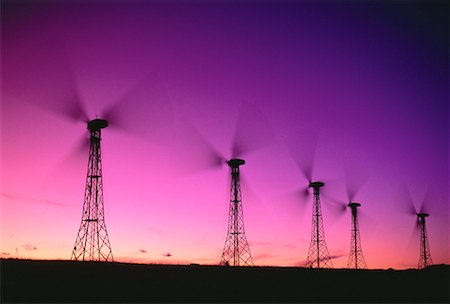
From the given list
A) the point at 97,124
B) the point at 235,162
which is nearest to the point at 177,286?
the point at 97,124

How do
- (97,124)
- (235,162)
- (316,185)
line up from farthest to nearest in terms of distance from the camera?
(316,185), (235,162), (97,124)

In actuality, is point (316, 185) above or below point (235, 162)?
below

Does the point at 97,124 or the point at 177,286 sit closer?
the point at 177,286

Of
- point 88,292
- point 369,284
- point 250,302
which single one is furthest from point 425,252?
point 88,292

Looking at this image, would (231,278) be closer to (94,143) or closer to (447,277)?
(94,143)

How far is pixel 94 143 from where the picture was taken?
49594mm

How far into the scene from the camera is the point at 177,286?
38.2 meters

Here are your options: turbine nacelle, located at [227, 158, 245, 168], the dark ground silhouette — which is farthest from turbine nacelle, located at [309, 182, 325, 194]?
the dark ground silhouette

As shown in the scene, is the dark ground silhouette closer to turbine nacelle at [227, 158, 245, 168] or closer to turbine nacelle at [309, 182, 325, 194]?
turbine nacelle at [227, 158, 245, 168]

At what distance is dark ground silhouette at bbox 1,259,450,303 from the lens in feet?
108

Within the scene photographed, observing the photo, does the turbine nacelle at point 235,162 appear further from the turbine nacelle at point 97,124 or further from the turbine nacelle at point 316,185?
the turbine nacelle at point 97,124

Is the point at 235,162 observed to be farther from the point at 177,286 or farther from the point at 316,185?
the point at 177,286

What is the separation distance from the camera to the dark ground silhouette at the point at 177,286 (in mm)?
32969

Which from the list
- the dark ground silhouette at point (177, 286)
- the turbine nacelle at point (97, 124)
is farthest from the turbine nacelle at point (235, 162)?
the turbine nacelle at point (97, 124)
